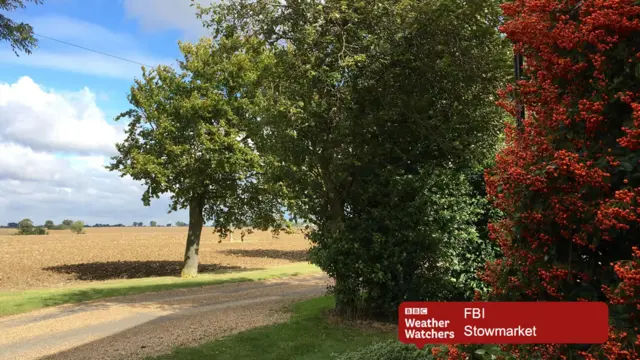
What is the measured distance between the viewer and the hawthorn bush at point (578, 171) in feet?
10.4

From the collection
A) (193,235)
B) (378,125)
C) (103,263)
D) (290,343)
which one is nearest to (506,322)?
(290,343)

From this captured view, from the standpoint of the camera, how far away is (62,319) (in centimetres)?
1359

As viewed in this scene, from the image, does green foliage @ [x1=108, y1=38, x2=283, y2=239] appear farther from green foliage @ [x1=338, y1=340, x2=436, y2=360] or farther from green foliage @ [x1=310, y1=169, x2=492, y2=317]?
green foliage @ [x1=338, y1=340, x2=436, y2=360]

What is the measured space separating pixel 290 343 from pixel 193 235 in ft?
56.4

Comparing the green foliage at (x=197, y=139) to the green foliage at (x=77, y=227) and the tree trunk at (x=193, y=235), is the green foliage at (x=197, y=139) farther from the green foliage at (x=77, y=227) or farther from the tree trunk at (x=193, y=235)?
the green foliage at (x=77, y=227)

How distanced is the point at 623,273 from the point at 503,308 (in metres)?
1.21

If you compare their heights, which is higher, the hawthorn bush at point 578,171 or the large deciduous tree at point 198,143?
the large deciduous tree at point 198,143

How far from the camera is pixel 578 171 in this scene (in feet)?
10.6

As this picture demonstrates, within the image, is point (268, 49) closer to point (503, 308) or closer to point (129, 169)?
point (503, 308)

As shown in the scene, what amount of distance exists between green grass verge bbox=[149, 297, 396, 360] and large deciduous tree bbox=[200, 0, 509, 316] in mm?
1015

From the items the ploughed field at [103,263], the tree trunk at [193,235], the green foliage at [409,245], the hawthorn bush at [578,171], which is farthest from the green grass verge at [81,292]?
the hawthorn bush at [578,171]

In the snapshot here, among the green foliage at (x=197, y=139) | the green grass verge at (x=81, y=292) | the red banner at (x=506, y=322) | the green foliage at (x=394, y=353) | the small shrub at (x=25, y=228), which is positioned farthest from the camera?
the small shrub at (x=25, y=228)

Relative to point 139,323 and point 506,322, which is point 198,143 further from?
point 506,322

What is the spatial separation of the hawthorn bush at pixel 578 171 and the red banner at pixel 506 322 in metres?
0.08
